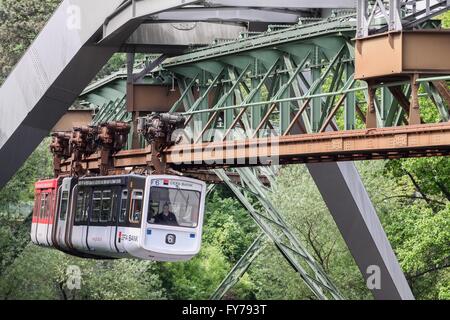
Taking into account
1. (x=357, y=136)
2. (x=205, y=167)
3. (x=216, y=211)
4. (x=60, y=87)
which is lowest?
(x=357, y=136)

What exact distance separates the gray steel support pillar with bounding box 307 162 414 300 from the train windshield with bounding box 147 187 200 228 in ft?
19.7

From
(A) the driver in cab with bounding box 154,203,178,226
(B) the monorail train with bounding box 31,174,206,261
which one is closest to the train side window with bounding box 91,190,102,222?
(B) the monorail train with bounding box 31,174,206,261

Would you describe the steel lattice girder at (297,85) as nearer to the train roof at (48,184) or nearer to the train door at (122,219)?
the train door at (122,219)

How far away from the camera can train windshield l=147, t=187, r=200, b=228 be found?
35.1 m

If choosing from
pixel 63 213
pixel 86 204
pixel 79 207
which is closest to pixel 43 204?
pixel 63 213

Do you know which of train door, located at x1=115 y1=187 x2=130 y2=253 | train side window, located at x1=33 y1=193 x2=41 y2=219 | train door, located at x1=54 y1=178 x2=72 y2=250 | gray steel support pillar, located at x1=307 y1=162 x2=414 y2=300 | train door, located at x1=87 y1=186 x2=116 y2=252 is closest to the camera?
train door, located at x1=115 y1=187 x2=130 y2=253

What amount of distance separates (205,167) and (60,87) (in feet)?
16.9

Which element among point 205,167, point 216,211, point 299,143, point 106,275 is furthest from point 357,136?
point 216,211

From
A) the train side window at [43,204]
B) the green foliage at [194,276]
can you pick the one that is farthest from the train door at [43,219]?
the green foliage at [194,276]

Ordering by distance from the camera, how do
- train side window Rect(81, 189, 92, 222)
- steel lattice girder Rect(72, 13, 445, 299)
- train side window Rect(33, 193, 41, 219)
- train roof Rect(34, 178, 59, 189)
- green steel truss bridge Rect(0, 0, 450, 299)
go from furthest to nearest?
train side window Rect(33, 193, 41, 219), train roof Rect(34, 178, 59, 189), train side window Rect(81, 189, 92, 222), steel lattice girder Rect(72, 13, 445, 299), green steel truss bridge Rect(0, 0, 450, 299)

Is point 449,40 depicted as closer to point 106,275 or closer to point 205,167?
point 205,167

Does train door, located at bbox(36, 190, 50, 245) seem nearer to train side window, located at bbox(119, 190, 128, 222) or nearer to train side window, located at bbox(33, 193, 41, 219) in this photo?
train side window, located at bbox(33, 193, 41, 219)

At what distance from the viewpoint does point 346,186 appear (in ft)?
135

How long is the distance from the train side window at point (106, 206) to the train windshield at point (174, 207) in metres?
1.95
